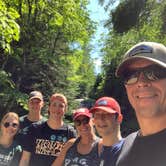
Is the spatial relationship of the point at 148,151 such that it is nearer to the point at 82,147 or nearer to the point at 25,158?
the point at 82,147

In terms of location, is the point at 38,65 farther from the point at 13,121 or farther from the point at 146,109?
the point at 146,109

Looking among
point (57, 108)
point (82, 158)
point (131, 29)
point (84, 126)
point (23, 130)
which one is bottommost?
point (82, 158)

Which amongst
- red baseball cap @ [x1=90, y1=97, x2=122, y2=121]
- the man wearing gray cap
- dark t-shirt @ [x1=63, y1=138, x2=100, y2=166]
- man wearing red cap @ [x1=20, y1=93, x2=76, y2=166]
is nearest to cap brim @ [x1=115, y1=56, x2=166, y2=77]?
the man wearing gray cap

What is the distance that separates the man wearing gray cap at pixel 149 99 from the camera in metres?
2.03

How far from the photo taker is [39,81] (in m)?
24.5

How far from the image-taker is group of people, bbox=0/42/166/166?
2.04 m

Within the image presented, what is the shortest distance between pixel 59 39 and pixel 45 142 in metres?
20.6

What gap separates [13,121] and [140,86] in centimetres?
314

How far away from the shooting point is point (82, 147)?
4.09m

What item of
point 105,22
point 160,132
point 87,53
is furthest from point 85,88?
point 160,132

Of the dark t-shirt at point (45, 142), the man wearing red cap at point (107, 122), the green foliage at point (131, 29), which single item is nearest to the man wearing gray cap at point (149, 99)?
the man wearing red cap at point (107, 122)

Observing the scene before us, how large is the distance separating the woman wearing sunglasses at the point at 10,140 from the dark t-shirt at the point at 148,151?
116 inches

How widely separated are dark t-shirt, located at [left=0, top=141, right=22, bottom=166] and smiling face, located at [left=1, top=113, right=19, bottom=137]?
0.12 meters

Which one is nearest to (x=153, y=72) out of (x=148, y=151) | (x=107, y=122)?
(x=148, y=151)
